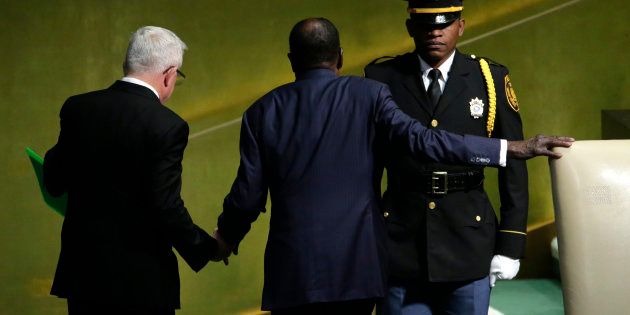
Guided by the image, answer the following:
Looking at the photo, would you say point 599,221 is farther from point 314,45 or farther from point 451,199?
point 314,45

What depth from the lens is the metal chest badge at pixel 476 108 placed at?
10.2 ft

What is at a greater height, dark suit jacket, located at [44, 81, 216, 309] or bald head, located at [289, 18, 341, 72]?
bald head, located at [289, 18, 341, 72]

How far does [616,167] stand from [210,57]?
2297mm

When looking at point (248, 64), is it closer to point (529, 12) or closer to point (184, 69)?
point (184, 69)

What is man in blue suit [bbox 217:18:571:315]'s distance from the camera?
2.78 m

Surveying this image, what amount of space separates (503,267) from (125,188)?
3.45 feet

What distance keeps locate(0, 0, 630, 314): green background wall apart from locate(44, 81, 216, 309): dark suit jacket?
181 cm

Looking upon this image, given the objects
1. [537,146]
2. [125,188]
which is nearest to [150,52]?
[125,188]

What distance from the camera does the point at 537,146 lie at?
280 cm

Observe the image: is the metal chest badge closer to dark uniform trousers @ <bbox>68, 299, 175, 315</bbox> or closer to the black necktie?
the black necktie

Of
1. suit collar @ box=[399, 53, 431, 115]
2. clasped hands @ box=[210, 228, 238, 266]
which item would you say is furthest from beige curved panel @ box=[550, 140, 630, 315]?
clasped hands @ box=[210, 228, 238, 266]

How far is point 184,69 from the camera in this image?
475 cm

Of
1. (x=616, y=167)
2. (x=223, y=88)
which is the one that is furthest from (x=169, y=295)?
(x=223, y=88)

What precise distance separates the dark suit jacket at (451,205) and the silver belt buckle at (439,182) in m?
0.02
